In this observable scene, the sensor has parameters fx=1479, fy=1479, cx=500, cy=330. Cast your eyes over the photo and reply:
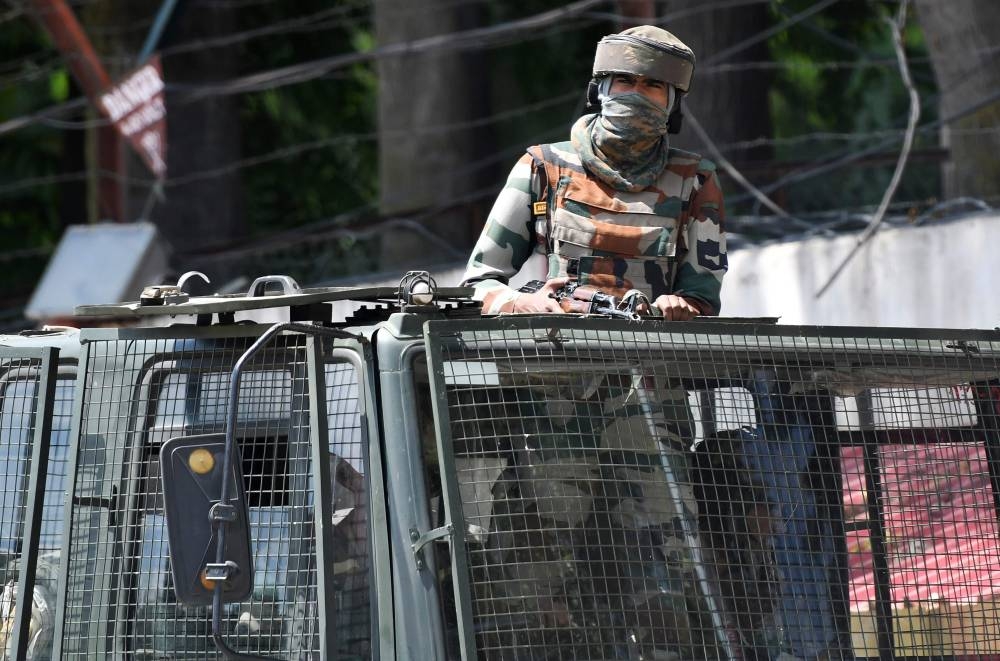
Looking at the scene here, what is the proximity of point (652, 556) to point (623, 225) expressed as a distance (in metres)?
1.13

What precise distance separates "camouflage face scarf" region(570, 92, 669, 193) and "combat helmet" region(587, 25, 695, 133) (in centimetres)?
8

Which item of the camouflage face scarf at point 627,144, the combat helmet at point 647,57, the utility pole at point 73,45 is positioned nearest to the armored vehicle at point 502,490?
the camouflage face scarf at point 627,144

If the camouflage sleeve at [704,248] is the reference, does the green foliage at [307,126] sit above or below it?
above

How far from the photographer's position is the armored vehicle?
9.63 feet

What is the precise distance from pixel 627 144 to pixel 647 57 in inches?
9.3

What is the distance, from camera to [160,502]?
10.6ft

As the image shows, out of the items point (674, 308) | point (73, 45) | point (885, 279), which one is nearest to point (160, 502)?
point (674, 308)

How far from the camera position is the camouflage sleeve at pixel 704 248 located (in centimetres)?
396

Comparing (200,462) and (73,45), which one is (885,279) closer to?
(200,462)

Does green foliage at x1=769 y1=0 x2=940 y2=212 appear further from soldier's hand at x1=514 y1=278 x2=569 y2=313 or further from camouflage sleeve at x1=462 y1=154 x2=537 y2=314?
soldier's hand at x1=514 y1=278 x2=569 y2=313

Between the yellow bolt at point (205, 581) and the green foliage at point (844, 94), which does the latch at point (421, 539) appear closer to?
the yellow bolt at point (205, 581)

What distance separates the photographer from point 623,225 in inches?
153

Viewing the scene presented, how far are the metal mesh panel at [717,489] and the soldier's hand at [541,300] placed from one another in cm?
45

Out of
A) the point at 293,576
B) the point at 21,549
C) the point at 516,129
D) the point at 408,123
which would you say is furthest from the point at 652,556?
the point at 516,129
